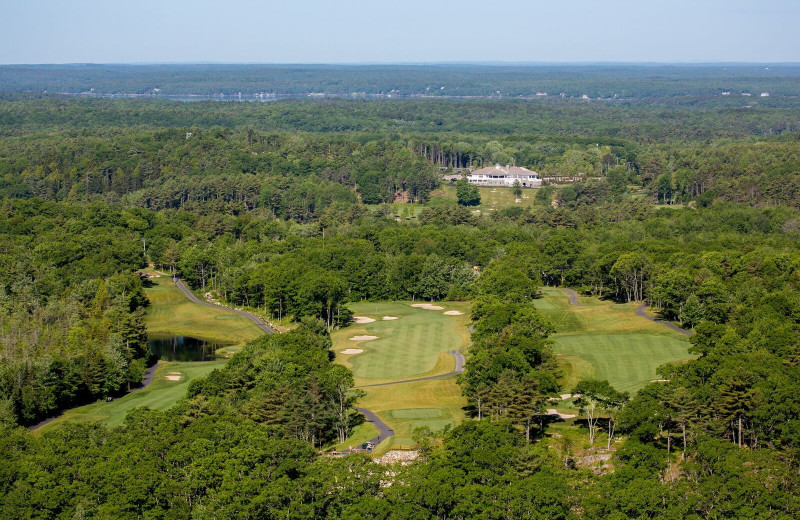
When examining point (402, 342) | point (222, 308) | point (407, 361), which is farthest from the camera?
point (222, 308)

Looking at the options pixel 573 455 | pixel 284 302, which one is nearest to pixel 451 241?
pixel 284 302

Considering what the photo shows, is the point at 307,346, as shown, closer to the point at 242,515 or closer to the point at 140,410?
the point at 140,410

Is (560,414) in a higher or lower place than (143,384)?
higher

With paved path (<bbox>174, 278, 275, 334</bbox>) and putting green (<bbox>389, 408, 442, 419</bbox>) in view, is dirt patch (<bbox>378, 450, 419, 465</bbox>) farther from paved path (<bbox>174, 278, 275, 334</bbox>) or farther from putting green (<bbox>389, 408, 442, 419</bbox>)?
paved path (<bbox>174, 278, 275, 334</bbox>)

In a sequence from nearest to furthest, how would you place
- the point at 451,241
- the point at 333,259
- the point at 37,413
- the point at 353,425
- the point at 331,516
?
the point at 331,516 < the point at 353,425 < the point at 37,413 < the point at 333,259 < the point at 451,241

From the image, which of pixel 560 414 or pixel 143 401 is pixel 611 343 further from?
pixel 143 401

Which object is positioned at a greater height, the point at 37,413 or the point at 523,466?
the point at 523,466

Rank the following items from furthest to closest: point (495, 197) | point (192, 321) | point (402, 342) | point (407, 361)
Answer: point (495, 197) < point (192, 321) < point (402, 342) < point (407, 361)

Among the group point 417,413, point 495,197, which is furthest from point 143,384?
point 495,197

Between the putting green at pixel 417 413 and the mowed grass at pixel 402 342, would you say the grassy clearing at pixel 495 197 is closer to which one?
the mowed grass at pixel 402 342
